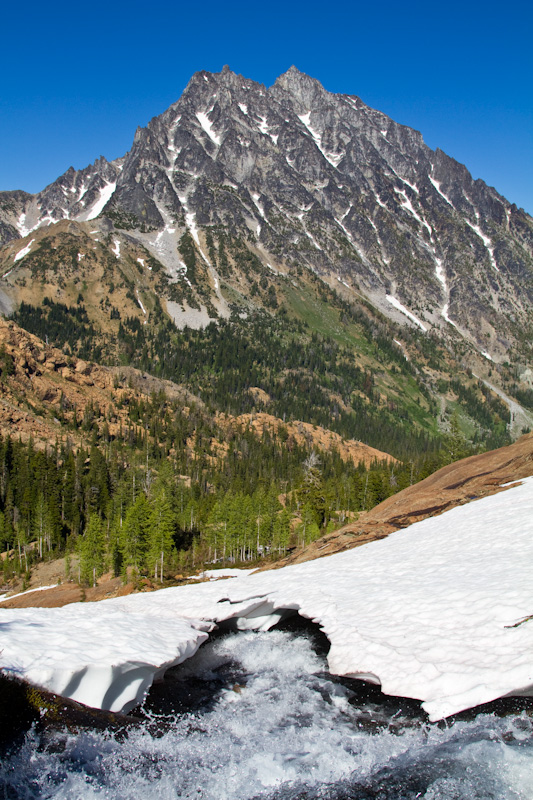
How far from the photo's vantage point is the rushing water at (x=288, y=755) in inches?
285

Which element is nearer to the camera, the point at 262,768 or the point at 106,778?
the point at 106,778

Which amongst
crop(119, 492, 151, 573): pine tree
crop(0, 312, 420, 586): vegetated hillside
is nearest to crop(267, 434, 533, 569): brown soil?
crop(0, 312, 420, 586): vegetated hillside

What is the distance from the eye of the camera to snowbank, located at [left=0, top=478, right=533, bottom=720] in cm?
915

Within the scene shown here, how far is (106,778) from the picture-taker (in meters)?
7.62

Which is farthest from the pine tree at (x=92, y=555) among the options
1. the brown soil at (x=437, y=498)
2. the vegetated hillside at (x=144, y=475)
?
the brown soil at (x=437, y=498)

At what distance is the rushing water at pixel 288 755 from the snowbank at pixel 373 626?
2.02ft

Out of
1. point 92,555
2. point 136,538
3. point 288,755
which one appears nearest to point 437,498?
point 288,755

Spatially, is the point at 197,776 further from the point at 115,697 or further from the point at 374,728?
the point at 374,728

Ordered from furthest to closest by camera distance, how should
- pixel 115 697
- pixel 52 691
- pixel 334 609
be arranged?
pixel 334 609 < pixel 115 697 < pixel 52 691

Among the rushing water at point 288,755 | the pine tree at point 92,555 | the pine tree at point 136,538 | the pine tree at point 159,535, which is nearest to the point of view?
the rushing water at point 288,755

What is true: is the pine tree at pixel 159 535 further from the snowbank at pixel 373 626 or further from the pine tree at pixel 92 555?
the snowbank at pixel 373 626

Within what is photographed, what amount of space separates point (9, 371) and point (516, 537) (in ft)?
421

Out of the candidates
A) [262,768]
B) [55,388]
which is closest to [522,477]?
[262,768]

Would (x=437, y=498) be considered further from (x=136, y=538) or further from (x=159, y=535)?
(x=136, y=538)
